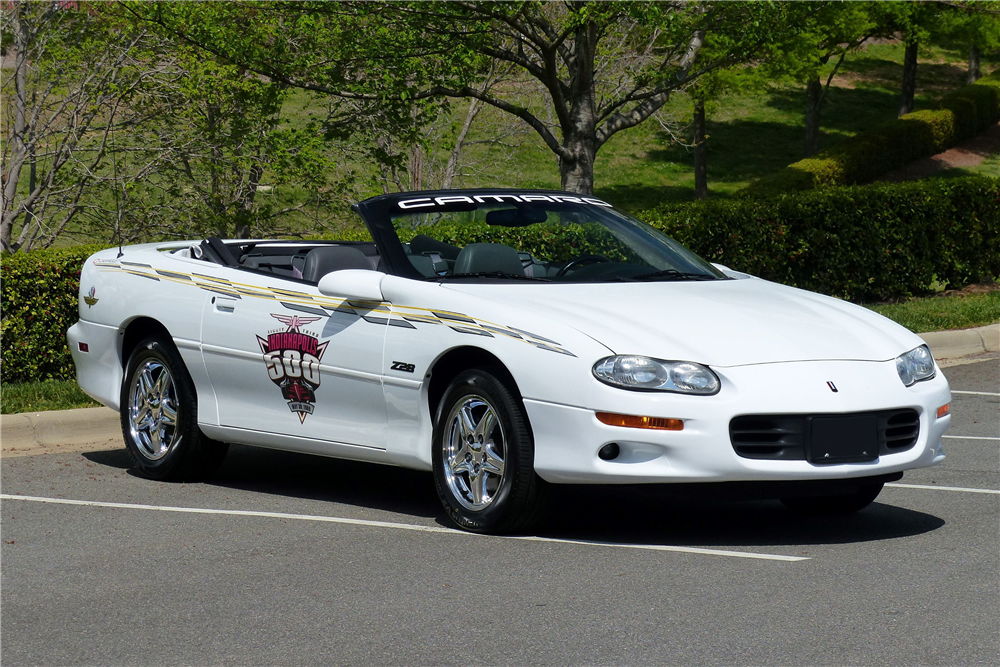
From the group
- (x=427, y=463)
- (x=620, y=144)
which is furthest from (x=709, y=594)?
(x=620, y=144)

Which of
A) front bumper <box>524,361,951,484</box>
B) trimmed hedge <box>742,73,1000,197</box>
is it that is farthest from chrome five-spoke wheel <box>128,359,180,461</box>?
trimmed hedge <box>742,73,1000,197</box>

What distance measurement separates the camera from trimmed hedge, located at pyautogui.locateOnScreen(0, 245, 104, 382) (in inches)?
402

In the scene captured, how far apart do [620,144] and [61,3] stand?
30.6 m

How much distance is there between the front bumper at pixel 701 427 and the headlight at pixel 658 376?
35mm

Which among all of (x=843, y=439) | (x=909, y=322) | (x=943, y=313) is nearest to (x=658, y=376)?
(x=843, y=439)

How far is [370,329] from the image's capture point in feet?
20.6

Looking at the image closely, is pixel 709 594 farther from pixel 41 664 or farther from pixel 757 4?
pixel 757 4

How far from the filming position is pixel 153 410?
7539 millimetres

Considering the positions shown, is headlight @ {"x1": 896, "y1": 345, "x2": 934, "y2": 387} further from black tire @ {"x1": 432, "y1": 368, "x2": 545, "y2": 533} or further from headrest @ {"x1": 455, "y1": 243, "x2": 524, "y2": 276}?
headrest @ {"x1": 455, "y1": 243, "x2": 524, "y2": 276}

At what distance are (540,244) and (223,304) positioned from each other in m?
1.78

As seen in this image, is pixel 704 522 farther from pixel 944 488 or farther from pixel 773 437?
pixel 944 488

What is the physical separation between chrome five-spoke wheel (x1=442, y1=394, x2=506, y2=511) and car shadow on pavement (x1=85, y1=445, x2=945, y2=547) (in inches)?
10.3

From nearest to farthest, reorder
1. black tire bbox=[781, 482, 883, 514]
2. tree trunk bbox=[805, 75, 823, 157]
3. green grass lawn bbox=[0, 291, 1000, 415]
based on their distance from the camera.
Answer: black tire bbox=[781, 482, 883, 514] < green grass lawn bbox=[0, 291, 1000, 415] < tree trunk bbox=[805, 75, 823, 157]

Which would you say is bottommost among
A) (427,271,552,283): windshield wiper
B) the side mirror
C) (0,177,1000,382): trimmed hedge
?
the side mirror
